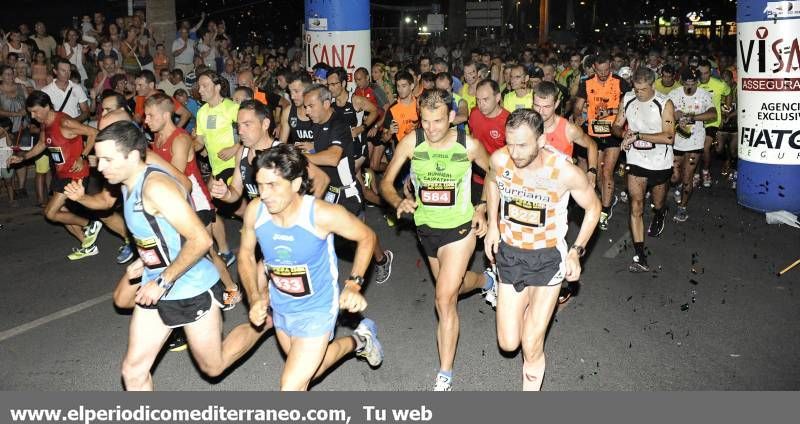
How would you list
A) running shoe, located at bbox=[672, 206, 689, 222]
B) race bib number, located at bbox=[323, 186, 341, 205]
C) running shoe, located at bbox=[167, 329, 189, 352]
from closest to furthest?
running shoe, located at bbox=[167, 329, 189, 352], race bib number, located at bbox=[323, 186, 341, 205], running shoe, located at bbox=[672, 206, 689, 222]

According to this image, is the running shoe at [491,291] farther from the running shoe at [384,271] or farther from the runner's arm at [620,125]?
the runner's arm at [620,125]

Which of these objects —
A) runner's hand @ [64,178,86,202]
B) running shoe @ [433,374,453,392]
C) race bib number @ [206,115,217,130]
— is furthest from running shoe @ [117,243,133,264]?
running shoe @ [433,374,453,392]

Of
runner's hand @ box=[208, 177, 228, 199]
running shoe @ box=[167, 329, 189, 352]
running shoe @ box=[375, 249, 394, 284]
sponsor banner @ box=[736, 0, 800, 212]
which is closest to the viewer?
runner's hand @ box=[208, 177, 228, 199]

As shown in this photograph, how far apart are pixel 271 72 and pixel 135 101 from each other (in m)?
3.90

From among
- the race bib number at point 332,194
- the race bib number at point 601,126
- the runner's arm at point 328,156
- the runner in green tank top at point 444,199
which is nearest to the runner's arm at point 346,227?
the runner in green tank top at point 444,199

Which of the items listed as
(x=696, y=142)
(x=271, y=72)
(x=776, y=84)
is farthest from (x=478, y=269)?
(x=271, y=72)

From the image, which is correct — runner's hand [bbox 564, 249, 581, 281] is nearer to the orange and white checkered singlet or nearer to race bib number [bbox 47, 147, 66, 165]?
the orange and white checkered singlet

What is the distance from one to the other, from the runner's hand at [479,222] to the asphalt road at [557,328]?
1.02 metres

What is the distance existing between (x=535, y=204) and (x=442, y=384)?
4.51 ft

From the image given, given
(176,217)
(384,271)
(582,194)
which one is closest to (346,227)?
(176,217)

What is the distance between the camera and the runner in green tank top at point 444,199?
17.7 ft

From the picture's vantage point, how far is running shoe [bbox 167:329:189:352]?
608 centimetres

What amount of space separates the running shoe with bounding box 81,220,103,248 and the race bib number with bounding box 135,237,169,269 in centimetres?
454

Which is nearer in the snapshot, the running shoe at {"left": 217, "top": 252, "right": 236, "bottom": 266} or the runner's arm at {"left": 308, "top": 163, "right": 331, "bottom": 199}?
the runner's arm at {"left": 308, "top": 163, "right": 331, "bottom": 199}
